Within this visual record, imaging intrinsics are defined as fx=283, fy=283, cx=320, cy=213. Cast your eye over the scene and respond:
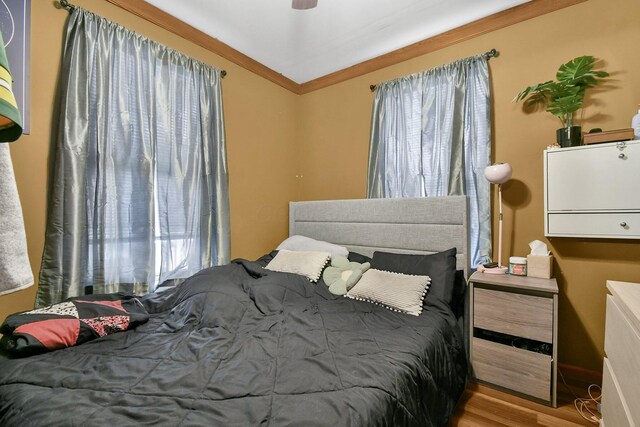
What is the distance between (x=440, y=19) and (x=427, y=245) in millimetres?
1882

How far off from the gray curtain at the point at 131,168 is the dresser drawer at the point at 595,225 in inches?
101

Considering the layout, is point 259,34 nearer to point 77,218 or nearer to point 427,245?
point 77,218

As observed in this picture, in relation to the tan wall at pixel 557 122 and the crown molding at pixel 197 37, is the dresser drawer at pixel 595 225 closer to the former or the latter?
the tan wall at pixel 557 122

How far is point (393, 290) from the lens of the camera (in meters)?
1.87

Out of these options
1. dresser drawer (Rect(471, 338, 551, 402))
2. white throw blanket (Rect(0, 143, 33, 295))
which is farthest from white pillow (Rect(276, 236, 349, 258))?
white throw blanket (Rect(0, 143, 33, 295))

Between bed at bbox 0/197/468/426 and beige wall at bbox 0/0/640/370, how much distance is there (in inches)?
27.1

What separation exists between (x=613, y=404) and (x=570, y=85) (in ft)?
6.24

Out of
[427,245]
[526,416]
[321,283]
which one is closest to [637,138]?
[427,245]

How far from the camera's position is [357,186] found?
120 inches

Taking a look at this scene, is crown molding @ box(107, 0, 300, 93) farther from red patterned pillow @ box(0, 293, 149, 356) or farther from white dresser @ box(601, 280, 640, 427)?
white dresser @ box(601, 280, 640, 427)

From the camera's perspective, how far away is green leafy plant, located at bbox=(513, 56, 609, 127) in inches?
74.4

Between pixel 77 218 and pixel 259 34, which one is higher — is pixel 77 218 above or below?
below

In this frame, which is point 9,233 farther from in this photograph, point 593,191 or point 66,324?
point 593,191

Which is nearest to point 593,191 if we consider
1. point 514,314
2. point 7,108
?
point 514,314
